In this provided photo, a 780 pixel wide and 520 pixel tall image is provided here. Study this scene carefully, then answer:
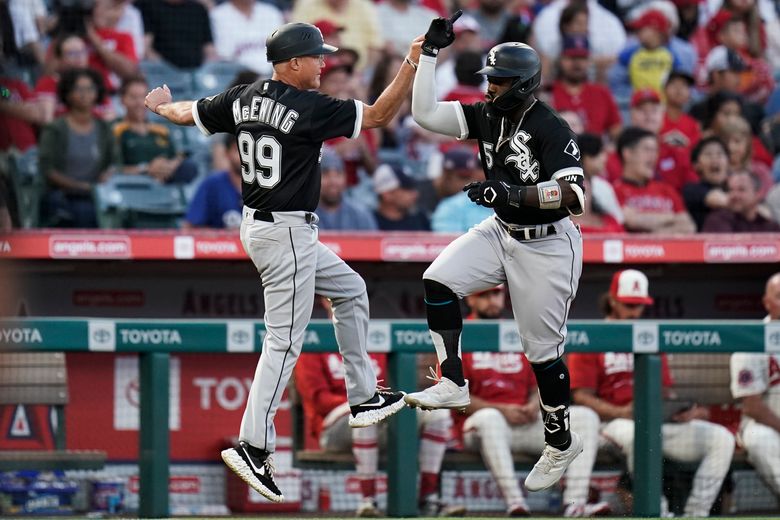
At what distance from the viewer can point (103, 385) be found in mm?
7098

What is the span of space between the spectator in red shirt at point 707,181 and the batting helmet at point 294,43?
4326 millimetres

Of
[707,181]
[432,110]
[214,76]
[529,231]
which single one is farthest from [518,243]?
[214,76]

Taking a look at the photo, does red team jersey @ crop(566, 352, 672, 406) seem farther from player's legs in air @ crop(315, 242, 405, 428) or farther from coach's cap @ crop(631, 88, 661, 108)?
coach's cap @ crop(631, 88, 661, 108)

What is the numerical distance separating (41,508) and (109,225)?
7.19 ft

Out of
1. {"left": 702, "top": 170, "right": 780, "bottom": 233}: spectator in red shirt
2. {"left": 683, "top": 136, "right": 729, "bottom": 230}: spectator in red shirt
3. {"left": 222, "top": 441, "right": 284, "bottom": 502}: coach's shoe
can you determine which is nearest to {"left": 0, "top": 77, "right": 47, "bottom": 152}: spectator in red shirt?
{"left": 222, "top": 441, "right": 284, "bottom": 502}: coach's shoe

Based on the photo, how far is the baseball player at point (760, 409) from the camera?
680 cm

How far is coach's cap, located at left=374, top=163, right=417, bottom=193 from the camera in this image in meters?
8.52

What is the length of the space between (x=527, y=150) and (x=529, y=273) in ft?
1.65

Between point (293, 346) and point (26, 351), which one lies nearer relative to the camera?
point (293, 346)

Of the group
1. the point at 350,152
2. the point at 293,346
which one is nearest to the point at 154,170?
the point at 350,152

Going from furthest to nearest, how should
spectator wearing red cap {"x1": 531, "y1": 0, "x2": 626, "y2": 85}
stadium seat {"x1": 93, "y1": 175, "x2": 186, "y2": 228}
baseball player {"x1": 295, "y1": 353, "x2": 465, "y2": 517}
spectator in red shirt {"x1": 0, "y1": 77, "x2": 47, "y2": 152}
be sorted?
spectator wearing red cap {"x1": 531, "y1": 0, "x2": 626, "y2": 85} → spectator in red shirt {"x1": 0, "y1": 77, "x2": 47, "y2": 152} → stadium seat {"x1": 93, "y1": 175, "x2": 186, "y2": 228} → baseball player {"x1": 295, "y1": 353, "x2": 465, "y2": 517}

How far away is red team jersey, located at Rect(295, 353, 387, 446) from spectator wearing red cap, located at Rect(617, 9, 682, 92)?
13.8 ft

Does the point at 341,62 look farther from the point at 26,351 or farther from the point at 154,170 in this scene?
the point at 26,351

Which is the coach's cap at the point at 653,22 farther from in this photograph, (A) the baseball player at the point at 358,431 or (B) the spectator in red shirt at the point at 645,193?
(A) the baseball player at the point at 358,431
